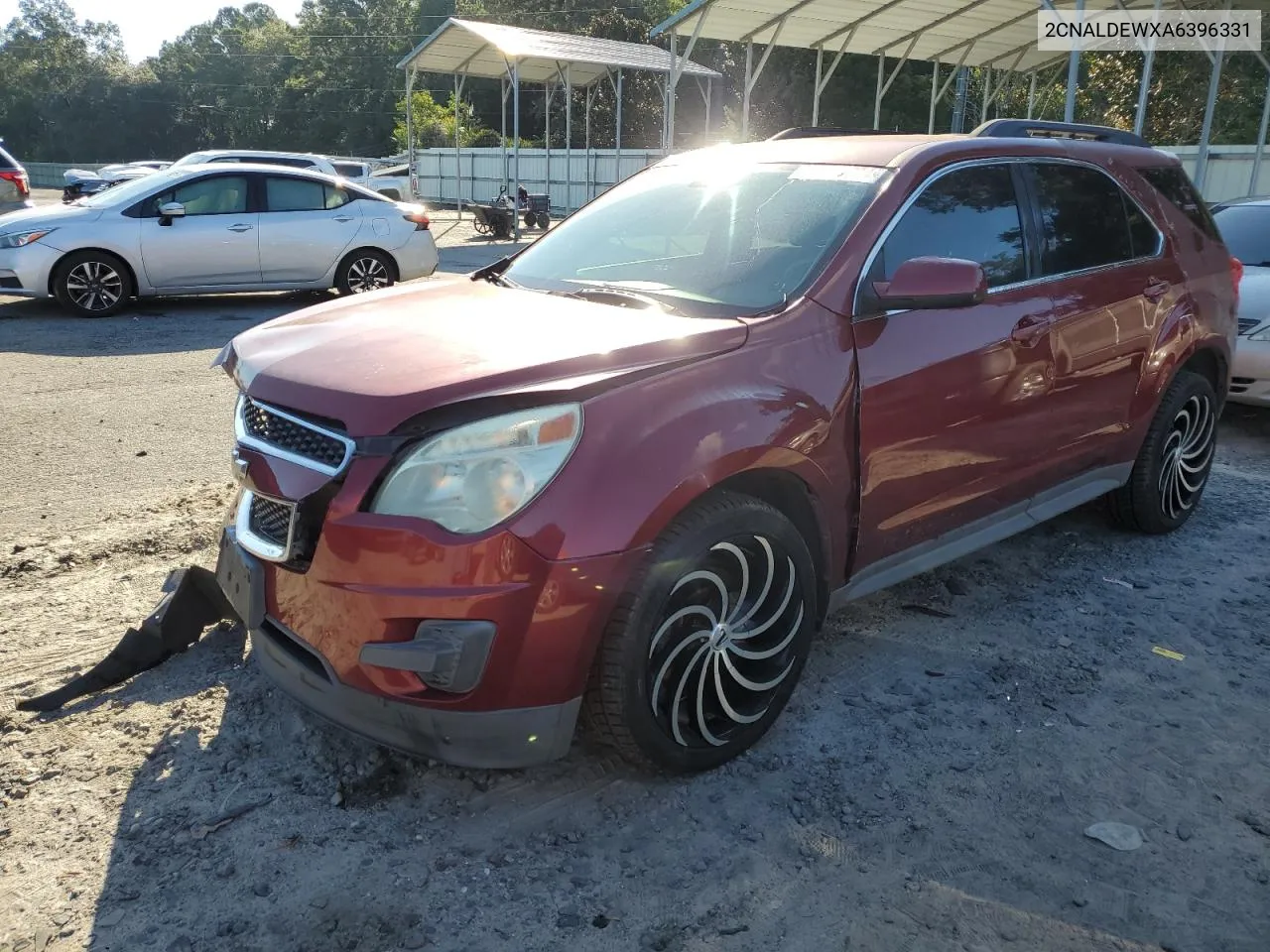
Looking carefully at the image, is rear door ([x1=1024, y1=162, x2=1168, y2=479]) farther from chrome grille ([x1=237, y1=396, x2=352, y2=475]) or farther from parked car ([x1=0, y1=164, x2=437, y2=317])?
parked car ([x1=0, y1=164, x2=437, y2=317])

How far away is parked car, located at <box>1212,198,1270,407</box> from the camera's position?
675cm

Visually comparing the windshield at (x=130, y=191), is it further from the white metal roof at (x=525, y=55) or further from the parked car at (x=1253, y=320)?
the white metal roof at (x=525, y=55)

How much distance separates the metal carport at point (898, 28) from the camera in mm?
15703

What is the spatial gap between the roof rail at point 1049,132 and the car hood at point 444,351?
1.99 metres

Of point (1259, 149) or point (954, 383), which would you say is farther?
point (1259, 149)

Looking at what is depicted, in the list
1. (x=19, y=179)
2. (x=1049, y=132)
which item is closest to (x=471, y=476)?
(x=1049, y=132)

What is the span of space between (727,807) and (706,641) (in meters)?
0.48

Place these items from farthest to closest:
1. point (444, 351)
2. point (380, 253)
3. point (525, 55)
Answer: point (525, 55) → point (380, 253) → point (444, 351)

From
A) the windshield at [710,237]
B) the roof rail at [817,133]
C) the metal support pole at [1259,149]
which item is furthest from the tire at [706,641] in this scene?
the metal support pole at [1259,149]

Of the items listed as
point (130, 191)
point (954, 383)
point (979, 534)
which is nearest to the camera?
point (954, 383)

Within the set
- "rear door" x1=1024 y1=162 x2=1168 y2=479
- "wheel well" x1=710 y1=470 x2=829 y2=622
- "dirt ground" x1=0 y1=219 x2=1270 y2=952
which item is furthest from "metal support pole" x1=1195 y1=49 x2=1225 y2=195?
"wheel well" x1=710 y1=470 x2=829 y2=622

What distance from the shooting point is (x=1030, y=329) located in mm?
3803

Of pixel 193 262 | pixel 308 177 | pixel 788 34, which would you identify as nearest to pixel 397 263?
pixel 308 177

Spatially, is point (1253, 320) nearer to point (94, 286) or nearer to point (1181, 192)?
point (1181, 192)
